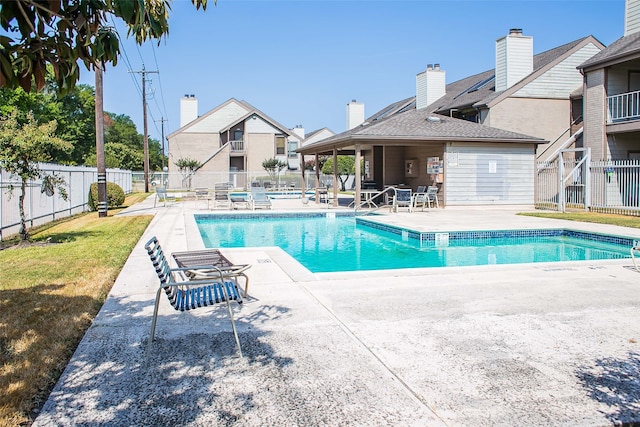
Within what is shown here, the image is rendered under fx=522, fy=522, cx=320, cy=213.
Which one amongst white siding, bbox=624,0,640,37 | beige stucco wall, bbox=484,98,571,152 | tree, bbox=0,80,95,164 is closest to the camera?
white siding, bbox=624,0,640,37

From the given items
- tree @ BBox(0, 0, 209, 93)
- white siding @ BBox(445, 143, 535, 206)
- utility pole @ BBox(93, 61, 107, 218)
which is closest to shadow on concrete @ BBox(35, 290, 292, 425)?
tree @ BBox(0, 0, 209, 93)

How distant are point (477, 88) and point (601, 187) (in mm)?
10493

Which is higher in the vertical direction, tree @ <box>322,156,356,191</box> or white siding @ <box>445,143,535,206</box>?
tree @ <box>322,156,356,191</box>

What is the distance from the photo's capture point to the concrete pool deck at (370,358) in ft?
10.2

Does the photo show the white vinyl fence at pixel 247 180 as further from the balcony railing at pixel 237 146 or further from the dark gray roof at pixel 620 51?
the dark gray roof at pixel 620 51

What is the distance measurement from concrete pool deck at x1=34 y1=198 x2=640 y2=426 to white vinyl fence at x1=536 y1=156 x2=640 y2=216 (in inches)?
516

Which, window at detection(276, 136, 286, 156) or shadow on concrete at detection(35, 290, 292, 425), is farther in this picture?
window at detection(276, 136, 286, 156)

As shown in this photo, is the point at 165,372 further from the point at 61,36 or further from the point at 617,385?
the point at 617,385

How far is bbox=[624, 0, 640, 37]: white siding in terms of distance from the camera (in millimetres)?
20141

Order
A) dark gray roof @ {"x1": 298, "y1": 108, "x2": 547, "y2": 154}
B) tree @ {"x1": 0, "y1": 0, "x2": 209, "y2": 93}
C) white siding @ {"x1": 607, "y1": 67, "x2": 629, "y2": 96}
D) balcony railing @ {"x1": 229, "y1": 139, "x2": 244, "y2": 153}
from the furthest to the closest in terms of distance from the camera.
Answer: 1. balcony railing @ {"x1": 229, "y1": 139, "x2": 244, "y2": 153}
2. white siding @ {"x1": 607, "y1": 67, "x2": 629, "y2": 96}
3. dark gray roof @ {"x1": 298, "y1": 108, "x2": 547, "y2": 154}
4. tree @ {"x1": 0, "y1": 0, "x2": 209, "y2": 93}

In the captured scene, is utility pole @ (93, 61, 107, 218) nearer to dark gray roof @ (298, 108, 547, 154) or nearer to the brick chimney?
dark gray roof @ (298, 108, 547, 154)

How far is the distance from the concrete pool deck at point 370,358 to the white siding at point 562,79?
20.0 metres

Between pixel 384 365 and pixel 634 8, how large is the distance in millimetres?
22038

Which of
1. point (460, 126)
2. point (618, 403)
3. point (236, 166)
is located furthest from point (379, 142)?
point (236, 166)
